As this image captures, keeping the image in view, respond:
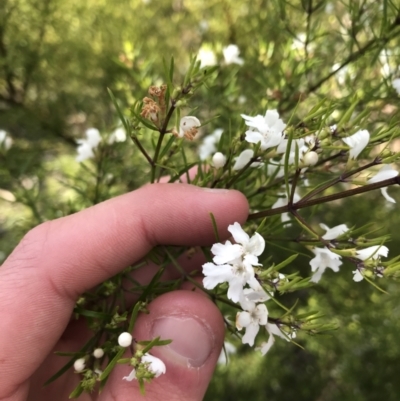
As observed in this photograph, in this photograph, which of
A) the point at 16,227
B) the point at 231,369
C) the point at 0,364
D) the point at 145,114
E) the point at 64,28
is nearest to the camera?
the point at 145,114

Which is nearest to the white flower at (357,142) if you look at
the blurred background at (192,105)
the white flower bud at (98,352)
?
the white flower bud at (98,352)

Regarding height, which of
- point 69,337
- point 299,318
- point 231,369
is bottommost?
point 231,369

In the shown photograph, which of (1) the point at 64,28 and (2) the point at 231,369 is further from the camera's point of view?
(2) the point at 231,369

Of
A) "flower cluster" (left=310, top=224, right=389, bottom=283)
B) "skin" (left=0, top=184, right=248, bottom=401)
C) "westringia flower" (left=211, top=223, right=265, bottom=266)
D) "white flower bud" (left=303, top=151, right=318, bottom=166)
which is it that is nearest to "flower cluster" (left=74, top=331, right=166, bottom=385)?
"skin" (left=0, top=184, right=248, bottom=401)

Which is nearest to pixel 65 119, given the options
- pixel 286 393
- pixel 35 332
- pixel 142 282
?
pixel 142 282

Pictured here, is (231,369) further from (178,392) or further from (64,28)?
(64,28)

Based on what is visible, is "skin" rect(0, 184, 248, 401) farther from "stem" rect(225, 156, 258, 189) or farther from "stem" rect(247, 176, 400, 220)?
"stem" rect(247, 176, 400, 220)
